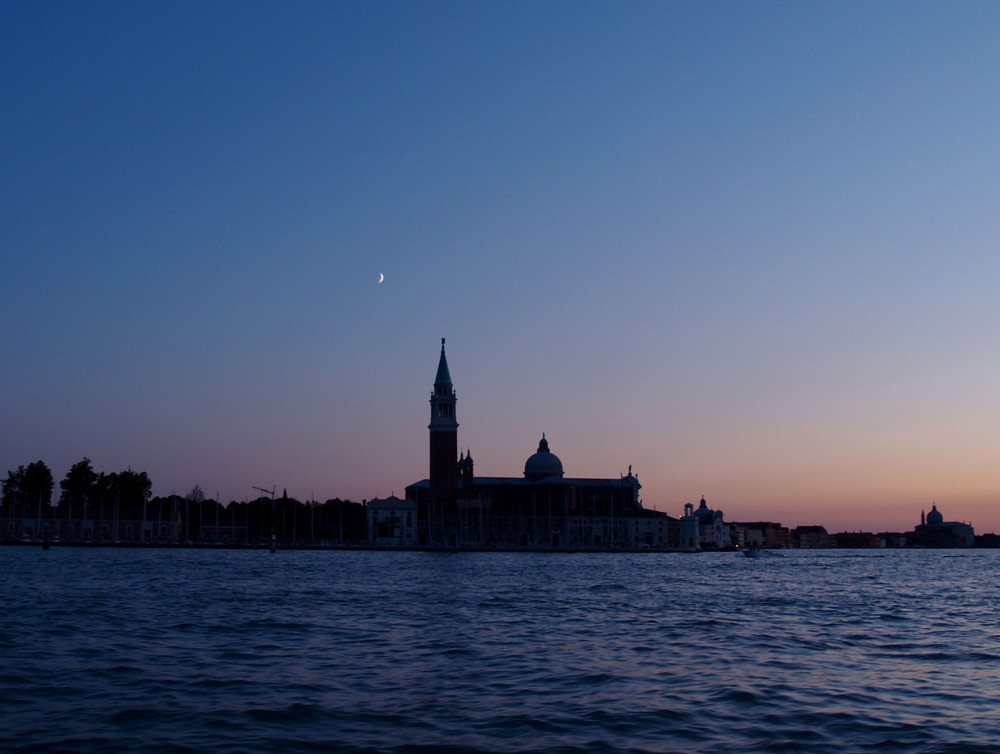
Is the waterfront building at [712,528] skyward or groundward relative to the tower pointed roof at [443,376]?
groundward

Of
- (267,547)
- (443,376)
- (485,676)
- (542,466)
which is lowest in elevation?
(267,547)

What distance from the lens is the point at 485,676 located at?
15.9 meters

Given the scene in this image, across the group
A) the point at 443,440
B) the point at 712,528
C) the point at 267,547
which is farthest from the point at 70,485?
the point at 712,528

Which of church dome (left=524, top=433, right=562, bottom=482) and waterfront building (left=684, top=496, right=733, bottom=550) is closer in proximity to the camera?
church dome (left=524, top=433, right=562, bottom=482)

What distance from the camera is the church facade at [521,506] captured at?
118m

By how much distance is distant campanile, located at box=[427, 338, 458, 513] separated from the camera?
384 ft

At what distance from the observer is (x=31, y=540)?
4259 inches

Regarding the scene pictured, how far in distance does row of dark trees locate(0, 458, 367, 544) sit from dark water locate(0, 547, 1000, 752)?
84834 mm

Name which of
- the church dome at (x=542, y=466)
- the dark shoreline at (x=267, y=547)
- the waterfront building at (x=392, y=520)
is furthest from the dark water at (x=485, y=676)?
the church dome at (x=542, y=466)

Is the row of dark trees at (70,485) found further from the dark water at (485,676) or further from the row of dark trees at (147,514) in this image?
the dark water at (485,676)

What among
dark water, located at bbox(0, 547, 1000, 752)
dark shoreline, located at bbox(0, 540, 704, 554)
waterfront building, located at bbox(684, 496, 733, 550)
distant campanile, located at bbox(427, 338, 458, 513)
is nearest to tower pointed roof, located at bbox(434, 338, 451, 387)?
distant campanile, located at bbox(427, 338, 458, 513)

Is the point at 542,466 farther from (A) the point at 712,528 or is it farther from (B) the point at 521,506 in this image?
(A) the point at 712,528

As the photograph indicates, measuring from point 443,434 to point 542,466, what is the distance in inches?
902

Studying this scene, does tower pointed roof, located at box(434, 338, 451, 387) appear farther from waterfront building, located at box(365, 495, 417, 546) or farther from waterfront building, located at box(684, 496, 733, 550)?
waterfront building, located at box(684, 496, 733, 550)
